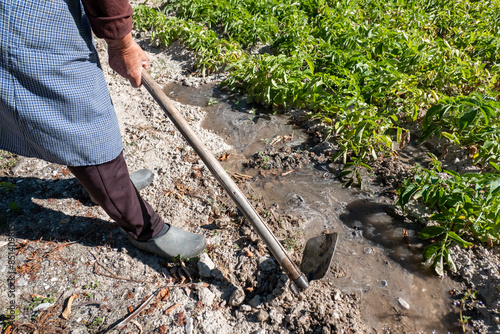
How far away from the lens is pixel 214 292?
6.93 feet

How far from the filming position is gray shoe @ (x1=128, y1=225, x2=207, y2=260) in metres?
2.17

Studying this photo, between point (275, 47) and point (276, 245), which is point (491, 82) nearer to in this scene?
point (275, 47)

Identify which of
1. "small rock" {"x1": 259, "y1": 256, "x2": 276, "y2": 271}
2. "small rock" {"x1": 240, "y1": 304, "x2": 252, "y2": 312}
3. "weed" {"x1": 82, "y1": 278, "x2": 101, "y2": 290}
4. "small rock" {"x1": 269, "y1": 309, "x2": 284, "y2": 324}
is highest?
"small rock" {"x1": 259, "y1": 256, "x2": 276, "y2": 271}

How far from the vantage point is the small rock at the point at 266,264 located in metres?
2.19

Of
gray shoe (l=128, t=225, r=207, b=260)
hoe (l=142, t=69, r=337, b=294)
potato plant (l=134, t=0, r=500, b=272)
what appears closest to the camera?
hoe (l=142, t=69, r=337, b=294)

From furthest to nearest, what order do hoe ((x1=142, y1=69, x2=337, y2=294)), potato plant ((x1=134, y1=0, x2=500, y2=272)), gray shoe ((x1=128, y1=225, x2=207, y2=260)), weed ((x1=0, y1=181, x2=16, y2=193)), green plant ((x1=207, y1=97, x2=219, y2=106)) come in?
green plant ((x1=207, y1=97, x2=219, y2=106))
weed ((x1=0, y1=181, x2=16, y2=193))
potato plant ((x1=134, y1=0, x2=500, y2=272))
gray shoe ((x1=128, y1=225, x2=207, y2=260))
hoe ((x1=142, y1=69, x2=337, y2=294))

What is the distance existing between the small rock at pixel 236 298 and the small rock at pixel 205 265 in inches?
9.2

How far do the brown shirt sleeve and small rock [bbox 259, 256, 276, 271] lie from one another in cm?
160

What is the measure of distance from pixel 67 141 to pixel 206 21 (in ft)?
13.4

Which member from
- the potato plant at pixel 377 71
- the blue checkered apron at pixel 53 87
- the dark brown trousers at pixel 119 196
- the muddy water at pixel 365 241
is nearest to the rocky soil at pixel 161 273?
the muddy water at pixel 365 241

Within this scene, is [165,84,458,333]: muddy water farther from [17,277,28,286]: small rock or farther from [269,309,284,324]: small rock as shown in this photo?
[17,277,28,286]: small rock

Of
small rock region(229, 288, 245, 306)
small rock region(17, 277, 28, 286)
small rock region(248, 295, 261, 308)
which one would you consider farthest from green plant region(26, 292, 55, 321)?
small rock region(248, 295, 261, 308)

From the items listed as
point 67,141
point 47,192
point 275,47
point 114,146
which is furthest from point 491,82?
point 47,192

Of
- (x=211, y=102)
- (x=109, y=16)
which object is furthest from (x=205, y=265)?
(x=211, y=102)
